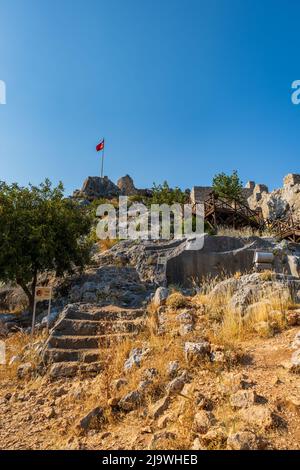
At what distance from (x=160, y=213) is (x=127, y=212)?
2429 mm

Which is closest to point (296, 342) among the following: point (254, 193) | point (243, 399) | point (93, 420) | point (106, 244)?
point (243, 399)

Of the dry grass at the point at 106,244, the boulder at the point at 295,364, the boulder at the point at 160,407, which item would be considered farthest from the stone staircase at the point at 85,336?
the dry grass at the point at 106,244

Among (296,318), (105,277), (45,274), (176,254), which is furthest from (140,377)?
(45,274)

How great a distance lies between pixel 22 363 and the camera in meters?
5.79

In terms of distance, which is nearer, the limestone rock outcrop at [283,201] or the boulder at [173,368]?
the boulder at [173,368]

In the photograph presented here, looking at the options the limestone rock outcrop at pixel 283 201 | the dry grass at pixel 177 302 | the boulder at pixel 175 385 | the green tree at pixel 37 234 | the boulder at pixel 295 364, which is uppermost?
the limestone rock outcrop at pixel 283 201

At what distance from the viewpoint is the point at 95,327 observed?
642cm

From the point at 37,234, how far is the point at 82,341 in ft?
17.5

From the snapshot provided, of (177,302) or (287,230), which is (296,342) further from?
(287,230)

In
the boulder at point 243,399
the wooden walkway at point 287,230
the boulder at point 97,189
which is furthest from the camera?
the boulder at point 97,189

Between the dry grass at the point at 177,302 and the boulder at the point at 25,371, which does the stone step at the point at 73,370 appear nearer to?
the boulder at the point at 25,371

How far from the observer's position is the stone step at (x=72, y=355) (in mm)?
5422

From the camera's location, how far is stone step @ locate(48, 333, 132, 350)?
583cm

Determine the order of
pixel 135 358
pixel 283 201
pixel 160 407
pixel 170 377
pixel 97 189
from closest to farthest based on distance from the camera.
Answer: pixel 160 407 → pixel 170 377 → pixel 135 358 → pixel 283 201 → pixel 97 189
